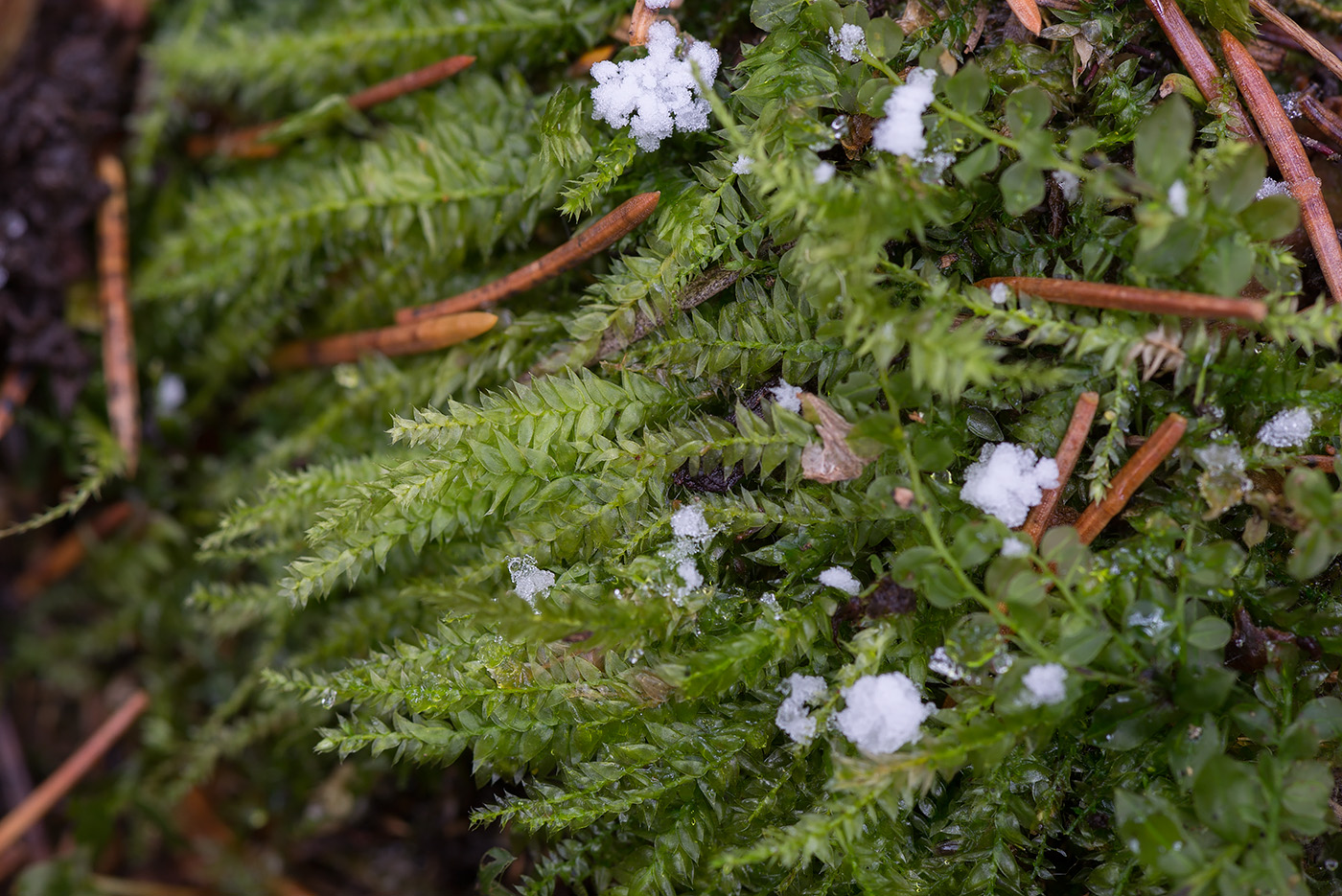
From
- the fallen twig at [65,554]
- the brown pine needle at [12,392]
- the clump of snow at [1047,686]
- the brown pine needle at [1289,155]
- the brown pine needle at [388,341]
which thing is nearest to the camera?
the clump of snow at [1047,686]

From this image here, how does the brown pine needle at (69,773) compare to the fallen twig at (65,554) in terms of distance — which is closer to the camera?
the brown pine needle at (69,773)

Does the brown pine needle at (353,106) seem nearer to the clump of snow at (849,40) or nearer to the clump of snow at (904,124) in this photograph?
the clump of snow at (849,40)

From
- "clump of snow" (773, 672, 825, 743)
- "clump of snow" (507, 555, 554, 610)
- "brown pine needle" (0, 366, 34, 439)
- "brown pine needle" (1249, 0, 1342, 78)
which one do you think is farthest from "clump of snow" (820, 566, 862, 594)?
"brown pine needle" (0, 366, 34, 439)

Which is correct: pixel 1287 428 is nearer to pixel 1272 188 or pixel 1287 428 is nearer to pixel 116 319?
pixel 1272 188

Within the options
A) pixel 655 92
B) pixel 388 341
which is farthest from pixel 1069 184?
pixel 388 341

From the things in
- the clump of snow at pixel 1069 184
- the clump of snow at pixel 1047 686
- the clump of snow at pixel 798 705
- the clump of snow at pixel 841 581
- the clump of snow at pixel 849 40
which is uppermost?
the clump of snow at pixel 849 40

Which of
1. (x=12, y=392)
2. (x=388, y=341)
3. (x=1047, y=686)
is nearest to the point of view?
(x=1047, y=686)

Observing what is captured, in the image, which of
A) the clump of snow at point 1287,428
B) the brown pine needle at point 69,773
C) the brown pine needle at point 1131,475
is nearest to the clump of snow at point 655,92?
the brown pine needle at point 1131,475
